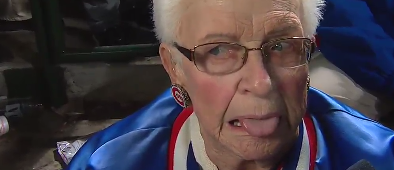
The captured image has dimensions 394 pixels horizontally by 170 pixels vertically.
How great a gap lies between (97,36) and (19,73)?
0.44 m

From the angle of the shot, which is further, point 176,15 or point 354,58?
point 354,58

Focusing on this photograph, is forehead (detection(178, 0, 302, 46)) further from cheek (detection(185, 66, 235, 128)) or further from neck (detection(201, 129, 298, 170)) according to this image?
neck (detection(201, 129, 298, 170))

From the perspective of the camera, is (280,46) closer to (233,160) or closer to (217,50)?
(217,50)

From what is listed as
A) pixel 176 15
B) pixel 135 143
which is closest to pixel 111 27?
pixel 135 143

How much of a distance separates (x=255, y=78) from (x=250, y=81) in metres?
0.01

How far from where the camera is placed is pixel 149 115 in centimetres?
123

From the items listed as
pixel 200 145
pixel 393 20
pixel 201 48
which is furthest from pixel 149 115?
pixel 393 20

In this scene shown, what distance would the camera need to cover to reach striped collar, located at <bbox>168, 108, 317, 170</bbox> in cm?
104

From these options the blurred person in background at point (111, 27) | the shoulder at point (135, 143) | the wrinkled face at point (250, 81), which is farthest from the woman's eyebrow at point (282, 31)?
the blurred person in background at point (111, 27)

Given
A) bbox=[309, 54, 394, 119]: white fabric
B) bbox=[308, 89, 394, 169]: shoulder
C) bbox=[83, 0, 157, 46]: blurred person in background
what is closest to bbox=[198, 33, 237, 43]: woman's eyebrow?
bbox=[308, 89, 394, 169]: shoulder

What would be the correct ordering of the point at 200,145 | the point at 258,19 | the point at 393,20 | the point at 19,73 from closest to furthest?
the point at 258,19 → the point at 200,145 → the point at 393,20 → the point at 19,73

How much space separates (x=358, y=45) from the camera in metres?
1.82

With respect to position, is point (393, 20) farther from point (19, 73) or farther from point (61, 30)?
point (19, 73)

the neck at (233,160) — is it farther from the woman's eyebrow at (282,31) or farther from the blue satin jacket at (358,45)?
the blue satin jacket at (358,45)
